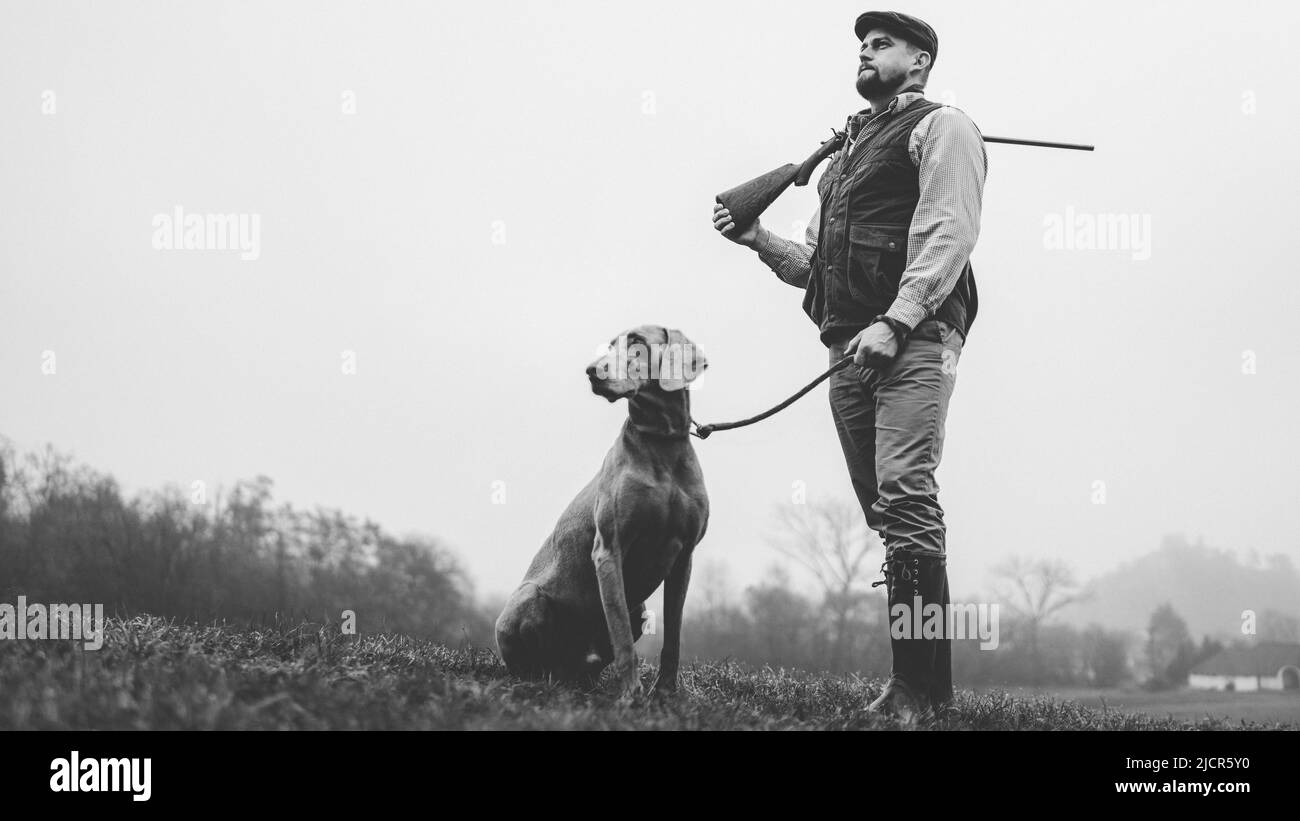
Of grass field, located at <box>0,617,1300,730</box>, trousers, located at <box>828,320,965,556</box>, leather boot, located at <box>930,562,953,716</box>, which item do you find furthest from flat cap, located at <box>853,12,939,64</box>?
grass field, located at <box>0,617,1300,730</box>

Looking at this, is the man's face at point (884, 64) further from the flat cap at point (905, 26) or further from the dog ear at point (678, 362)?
the dog ear at point (678, 362)

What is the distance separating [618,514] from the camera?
5168mm

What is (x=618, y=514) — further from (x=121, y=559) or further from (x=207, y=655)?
(x=121, y=559)

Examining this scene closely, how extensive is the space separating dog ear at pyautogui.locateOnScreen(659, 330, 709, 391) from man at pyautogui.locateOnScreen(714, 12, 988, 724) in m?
0.76

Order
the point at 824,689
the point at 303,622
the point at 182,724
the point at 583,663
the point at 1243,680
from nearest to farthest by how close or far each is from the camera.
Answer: the point at 182,724 → the point at 583,663 → the point at 303,622 → the point at 824,689 → the point at 1243,680

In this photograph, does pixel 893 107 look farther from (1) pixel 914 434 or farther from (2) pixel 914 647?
(2) pixel 914 647

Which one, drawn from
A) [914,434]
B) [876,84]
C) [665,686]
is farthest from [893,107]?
[665,686]

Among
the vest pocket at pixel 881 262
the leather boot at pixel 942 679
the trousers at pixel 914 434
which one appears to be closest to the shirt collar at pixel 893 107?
the vest pocket at pixel 881 262

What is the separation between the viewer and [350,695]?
4.04 metres

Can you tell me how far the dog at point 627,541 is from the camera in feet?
16.7

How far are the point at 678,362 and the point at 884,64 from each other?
203 centimetres

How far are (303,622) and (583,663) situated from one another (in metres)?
1.69

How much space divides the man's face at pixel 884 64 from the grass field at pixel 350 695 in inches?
126
